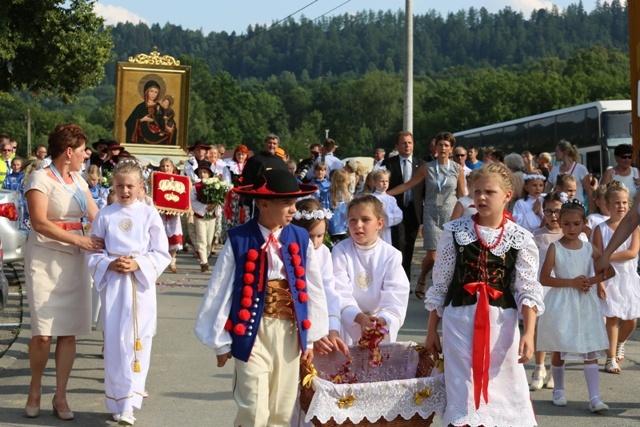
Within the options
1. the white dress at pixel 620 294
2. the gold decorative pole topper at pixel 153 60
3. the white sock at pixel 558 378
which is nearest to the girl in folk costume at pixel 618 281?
the white dress at pixel 620 294

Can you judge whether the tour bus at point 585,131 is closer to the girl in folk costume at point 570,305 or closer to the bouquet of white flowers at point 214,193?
the bouquet of white flowers at point 214,193

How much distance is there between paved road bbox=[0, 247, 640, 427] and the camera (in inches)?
294

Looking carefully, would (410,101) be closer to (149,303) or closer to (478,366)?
(149,303)

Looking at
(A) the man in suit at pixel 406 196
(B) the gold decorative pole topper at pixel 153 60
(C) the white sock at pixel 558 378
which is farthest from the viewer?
(B) the gold decorative pole topper at pixel 153 60

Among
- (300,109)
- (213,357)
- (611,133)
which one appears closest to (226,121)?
(300,109)

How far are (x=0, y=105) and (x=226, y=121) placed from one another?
27.8 metres

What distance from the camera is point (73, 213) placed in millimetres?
7609

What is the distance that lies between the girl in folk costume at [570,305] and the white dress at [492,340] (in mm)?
2276

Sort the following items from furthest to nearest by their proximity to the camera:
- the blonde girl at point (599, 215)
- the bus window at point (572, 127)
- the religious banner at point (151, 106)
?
the bus window at point (572, 127) < the religious banner at point (151, 106) < the blonde girl at point (599, 215)

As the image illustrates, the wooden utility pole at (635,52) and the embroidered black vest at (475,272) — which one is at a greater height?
the wooden utility pole at (635,52)

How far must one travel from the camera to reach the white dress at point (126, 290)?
7273 millimetres

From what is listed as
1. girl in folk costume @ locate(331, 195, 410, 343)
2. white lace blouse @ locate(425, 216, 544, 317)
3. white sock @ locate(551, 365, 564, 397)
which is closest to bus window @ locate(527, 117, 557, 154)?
white sock @ locate(551, 365, 564, 397)

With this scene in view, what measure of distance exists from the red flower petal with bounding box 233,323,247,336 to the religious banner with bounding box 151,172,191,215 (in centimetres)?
980

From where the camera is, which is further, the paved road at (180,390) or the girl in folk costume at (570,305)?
the girl in folk costume at (570,305)
